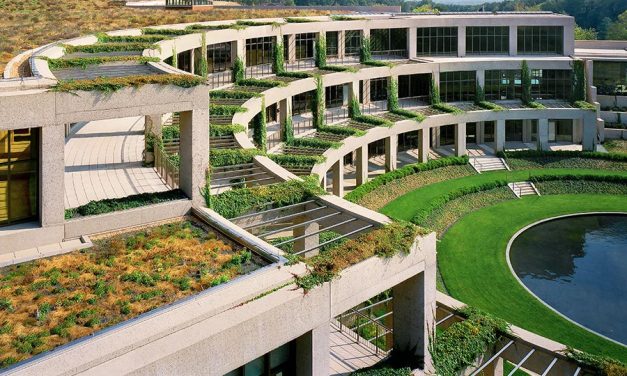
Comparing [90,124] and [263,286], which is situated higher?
[90,124]

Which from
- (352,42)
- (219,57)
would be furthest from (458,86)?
(219,57)

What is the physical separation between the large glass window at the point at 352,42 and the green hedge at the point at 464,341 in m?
48.0

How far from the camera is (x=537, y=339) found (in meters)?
22.8

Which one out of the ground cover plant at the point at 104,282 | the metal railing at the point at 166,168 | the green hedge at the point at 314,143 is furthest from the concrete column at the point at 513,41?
the ground cover plant at the point at 104,282

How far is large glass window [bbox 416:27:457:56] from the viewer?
69750mm

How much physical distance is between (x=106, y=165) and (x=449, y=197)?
29.0 m

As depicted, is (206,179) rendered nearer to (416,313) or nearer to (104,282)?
(104,282)

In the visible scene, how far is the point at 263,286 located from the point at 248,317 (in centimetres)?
117

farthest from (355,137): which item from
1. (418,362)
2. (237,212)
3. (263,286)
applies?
(263,286)

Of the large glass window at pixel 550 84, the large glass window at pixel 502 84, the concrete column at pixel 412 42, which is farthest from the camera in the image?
the concrete column at pixel 412 42

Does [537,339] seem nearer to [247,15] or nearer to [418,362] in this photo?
[418,362]

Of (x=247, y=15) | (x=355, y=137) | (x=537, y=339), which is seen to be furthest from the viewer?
(x=247, y=15)

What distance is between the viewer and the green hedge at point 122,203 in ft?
67.3

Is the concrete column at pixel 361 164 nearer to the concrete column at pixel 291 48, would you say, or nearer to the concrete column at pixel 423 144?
the concrete column at pixel 423 144
